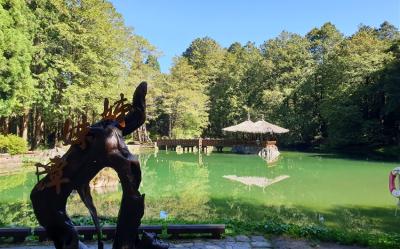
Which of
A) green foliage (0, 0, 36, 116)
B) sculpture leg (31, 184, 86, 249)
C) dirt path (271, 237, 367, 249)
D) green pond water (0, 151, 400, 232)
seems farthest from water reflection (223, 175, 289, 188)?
sculpture leg (31, 184, 86, 249)

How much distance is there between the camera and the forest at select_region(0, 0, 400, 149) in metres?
24.2

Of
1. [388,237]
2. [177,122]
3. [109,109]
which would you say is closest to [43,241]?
[109,109]

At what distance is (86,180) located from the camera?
4.52 m

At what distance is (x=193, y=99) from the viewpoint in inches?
1387

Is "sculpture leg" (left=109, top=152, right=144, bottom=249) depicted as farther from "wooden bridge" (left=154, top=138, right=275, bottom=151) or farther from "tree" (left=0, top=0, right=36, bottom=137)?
"wooden bridge" (left=154, top=138, right=275, bottom=151)

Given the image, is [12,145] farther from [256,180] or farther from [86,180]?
[86,180]

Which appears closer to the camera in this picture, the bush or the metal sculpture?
the metal sculpture

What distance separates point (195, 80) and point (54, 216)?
110 feet

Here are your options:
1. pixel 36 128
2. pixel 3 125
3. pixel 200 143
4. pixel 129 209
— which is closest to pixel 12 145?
pixel 36 128

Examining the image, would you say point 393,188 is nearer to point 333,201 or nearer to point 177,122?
point 333,201

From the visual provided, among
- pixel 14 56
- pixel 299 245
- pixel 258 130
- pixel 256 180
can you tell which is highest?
pixel 14 56

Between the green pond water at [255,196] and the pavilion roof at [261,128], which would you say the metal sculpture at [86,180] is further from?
the pavilion roof at [261,128]

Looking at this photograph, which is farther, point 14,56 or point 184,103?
point 184,103

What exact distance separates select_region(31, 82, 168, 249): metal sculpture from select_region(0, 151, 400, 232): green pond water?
136 inches
